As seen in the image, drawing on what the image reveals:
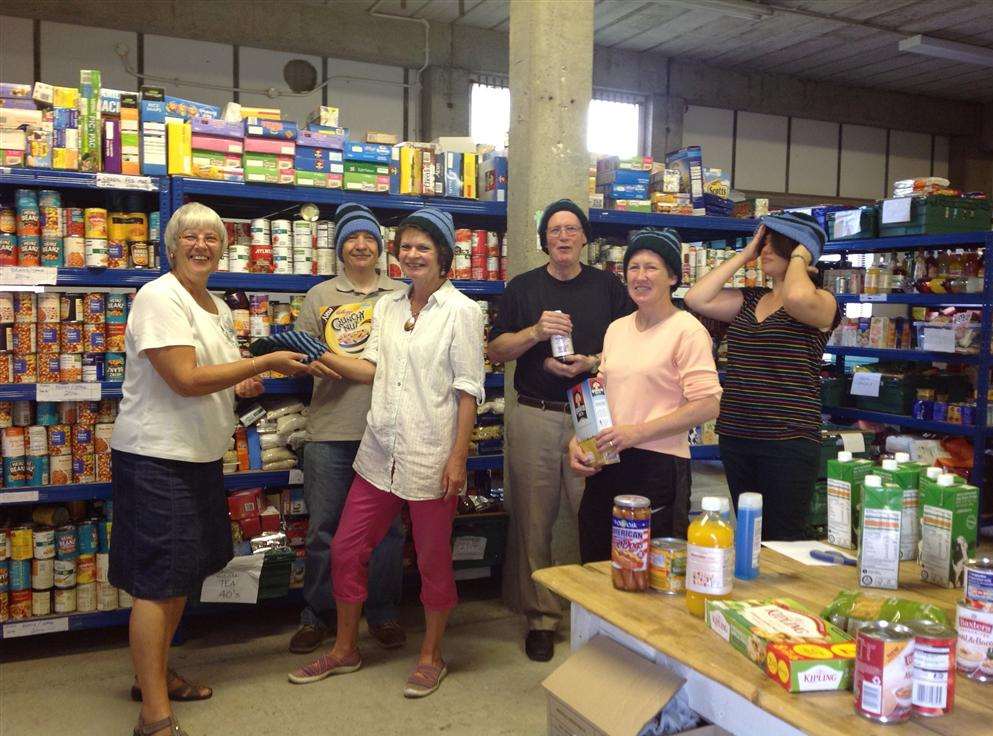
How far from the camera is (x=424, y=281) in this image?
325 cm

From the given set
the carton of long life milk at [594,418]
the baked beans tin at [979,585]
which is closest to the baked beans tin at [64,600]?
the carton of long life milk at [594,418]

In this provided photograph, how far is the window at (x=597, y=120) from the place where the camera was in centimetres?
1032

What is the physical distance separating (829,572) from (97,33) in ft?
28.5

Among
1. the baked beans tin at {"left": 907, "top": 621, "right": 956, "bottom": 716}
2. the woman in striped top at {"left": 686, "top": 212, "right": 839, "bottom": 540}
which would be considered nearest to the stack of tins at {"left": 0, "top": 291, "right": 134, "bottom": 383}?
the woman in striped top at {"left": 686, "top": 212, "right": 839, "bottom": 540}

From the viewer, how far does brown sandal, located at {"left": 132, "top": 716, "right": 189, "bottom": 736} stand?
9.30 ft

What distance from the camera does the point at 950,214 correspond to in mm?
6441

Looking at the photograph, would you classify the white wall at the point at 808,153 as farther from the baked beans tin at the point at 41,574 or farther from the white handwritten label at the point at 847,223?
the baked beans tin at the point at 41,574

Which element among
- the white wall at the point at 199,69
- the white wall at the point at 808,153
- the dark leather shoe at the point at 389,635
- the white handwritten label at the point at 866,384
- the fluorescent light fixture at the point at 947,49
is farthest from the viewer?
the white wall at the point at 808,153

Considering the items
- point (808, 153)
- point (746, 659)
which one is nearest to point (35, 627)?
point (746, 659)

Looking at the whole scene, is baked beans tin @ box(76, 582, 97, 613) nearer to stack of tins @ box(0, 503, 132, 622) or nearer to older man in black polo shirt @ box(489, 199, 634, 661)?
stack of tins @ box(0, 503, 132, 622)

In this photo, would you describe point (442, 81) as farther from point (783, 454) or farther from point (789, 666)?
point (789, 666)

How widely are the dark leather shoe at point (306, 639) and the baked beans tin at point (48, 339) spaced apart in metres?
1.65

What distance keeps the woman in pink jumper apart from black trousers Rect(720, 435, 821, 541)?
0.27 meters

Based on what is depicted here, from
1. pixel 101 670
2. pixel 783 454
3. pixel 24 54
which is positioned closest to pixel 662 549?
pixel 783 454
